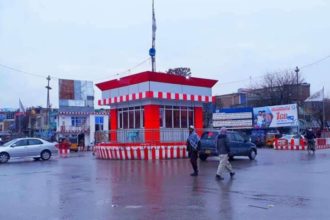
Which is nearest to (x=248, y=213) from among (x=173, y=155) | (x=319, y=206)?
(x=319, y=206)

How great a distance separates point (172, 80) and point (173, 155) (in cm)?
462

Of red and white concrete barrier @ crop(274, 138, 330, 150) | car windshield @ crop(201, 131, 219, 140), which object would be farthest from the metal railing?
red and white concrete barrier @ crop(274, 138, 330, 150)

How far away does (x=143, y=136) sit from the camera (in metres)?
26.1

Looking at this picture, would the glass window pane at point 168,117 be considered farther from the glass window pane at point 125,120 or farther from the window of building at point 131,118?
the glass window pane at point 125,120

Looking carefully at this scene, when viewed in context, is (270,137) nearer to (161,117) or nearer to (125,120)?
(125,120)

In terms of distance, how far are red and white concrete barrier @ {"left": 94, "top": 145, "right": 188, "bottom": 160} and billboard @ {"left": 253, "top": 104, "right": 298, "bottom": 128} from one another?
26609 mm

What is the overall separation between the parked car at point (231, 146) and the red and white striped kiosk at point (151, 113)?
8.17 ft

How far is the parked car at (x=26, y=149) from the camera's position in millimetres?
27391

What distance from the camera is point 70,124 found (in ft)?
Answer: 223

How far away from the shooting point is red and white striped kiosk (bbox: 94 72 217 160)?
25953 mm

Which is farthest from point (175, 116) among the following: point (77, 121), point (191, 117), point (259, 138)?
point (77, 121)

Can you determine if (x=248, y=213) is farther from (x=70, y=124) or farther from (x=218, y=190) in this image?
(x=70, y=124)

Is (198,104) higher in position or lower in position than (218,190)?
higher

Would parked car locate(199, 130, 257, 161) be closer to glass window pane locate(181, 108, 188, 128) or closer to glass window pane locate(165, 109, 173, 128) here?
glass window pane locate(165, 109, 173, 128)
